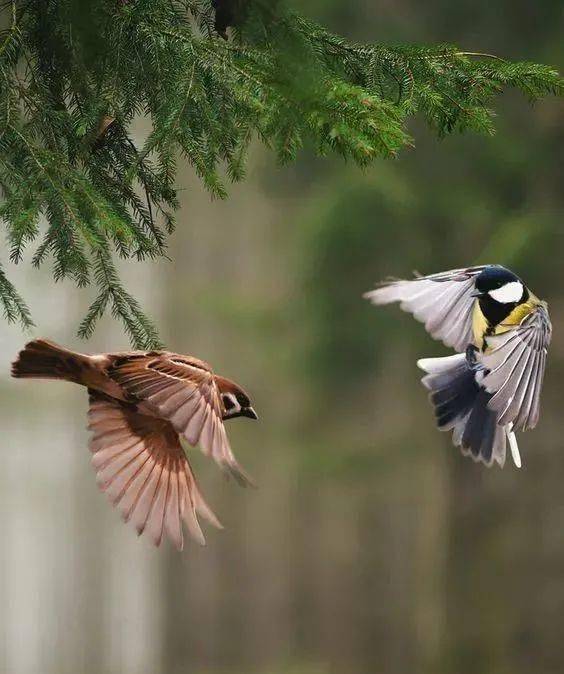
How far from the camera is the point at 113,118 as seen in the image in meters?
0.82

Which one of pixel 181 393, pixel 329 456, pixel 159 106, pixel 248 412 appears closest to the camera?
pixel 181 393

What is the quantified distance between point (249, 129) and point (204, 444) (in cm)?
34

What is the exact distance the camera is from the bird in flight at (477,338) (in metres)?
0.72

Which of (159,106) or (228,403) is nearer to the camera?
(228,403)

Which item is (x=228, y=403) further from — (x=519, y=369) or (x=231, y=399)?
(x=519, y=369)

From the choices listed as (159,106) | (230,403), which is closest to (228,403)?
(230,403)

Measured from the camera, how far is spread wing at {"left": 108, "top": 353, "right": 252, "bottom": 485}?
0.55 m

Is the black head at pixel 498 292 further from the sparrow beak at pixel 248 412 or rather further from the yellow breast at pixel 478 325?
the sparrow beak at pixel 248 412

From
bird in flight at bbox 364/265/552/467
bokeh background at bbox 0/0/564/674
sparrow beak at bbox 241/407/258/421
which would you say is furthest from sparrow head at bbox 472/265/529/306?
bokeh background at bbox 0/0/564/674

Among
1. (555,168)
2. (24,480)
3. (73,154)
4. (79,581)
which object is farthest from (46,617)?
(73,154)

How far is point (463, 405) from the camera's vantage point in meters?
0.78

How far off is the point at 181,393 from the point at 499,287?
0.24m

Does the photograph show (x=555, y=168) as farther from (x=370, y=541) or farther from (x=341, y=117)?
(x=341, y=117)

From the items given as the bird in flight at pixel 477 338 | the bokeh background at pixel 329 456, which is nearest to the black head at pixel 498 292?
the bird in flight at pixel 477 338
